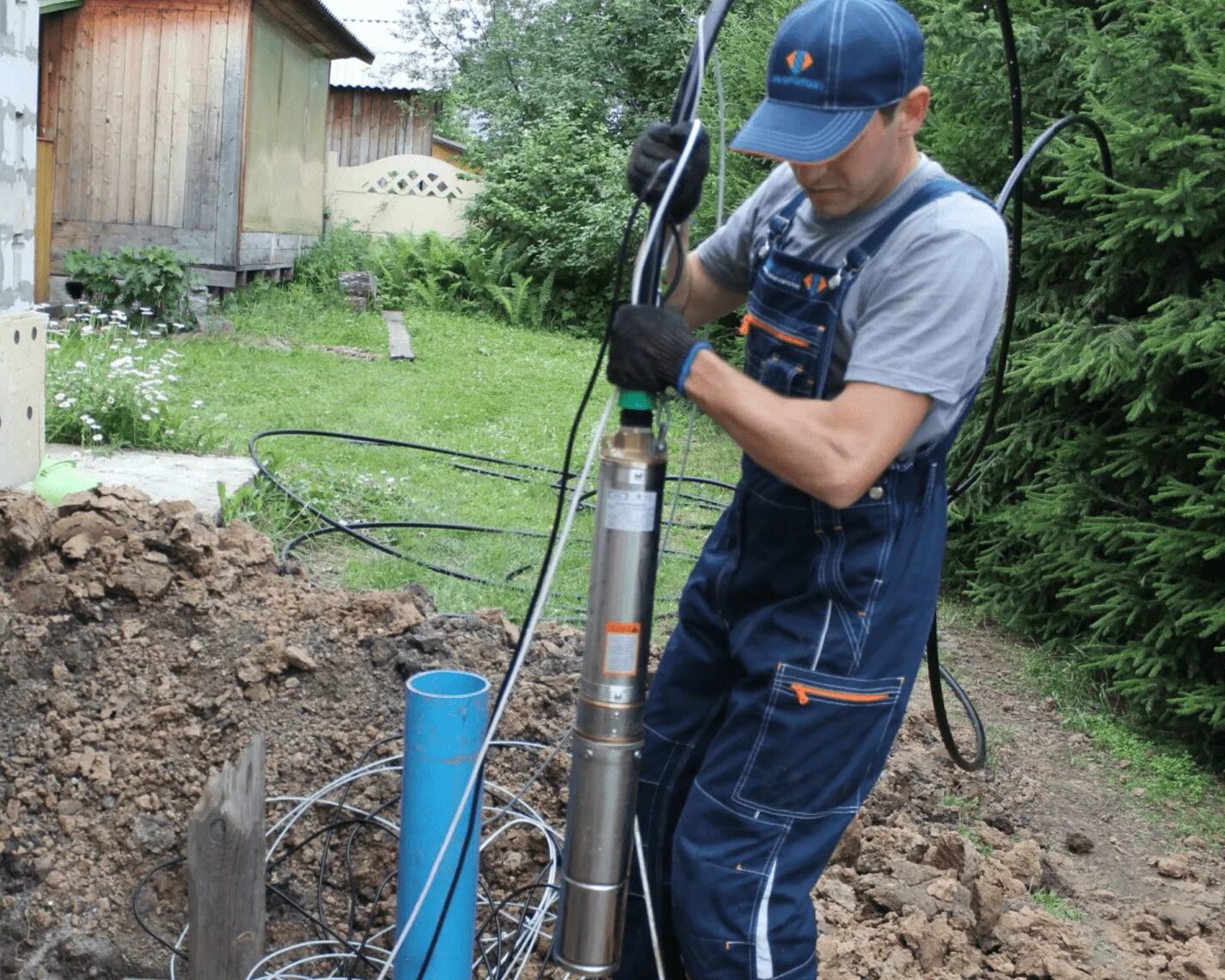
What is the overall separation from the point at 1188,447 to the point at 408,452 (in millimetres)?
4705

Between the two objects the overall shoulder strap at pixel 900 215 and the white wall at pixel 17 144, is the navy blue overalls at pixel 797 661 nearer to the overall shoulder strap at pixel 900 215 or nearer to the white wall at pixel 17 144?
the overall shoulder strap at pixel 900 215

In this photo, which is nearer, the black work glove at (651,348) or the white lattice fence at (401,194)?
the black work glove at (651,348)

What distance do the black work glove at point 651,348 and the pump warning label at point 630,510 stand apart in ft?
0.62

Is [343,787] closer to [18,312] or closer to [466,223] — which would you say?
[18,312]

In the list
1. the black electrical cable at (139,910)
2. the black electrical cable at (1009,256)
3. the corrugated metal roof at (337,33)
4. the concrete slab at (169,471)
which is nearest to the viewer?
the black electrical cable at (1009,256)

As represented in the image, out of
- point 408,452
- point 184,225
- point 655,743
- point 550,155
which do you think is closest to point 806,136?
point 655,743

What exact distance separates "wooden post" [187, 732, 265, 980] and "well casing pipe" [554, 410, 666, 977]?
0.80 metres

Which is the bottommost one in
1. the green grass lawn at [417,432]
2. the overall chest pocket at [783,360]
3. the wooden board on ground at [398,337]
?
the green grass lawn at [417,432]

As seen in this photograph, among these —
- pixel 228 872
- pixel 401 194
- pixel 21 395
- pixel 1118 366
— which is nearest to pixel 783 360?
pixel 228 872

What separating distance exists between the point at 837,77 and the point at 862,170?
16cm

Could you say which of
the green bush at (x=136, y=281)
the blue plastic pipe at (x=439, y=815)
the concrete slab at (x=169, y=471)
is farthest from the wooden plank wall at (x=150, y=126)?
the blue plastic pipe at (x=439, y=815)

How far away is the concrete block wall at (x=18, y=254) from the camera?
16.1 feet

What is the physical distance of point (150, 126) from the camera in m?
11.9

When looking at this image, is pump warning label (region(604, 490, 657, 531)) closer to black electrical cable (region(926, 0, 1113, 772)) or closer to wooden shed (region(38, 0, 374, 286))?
black electrical cable (region(926, 0, 1113, 772))
